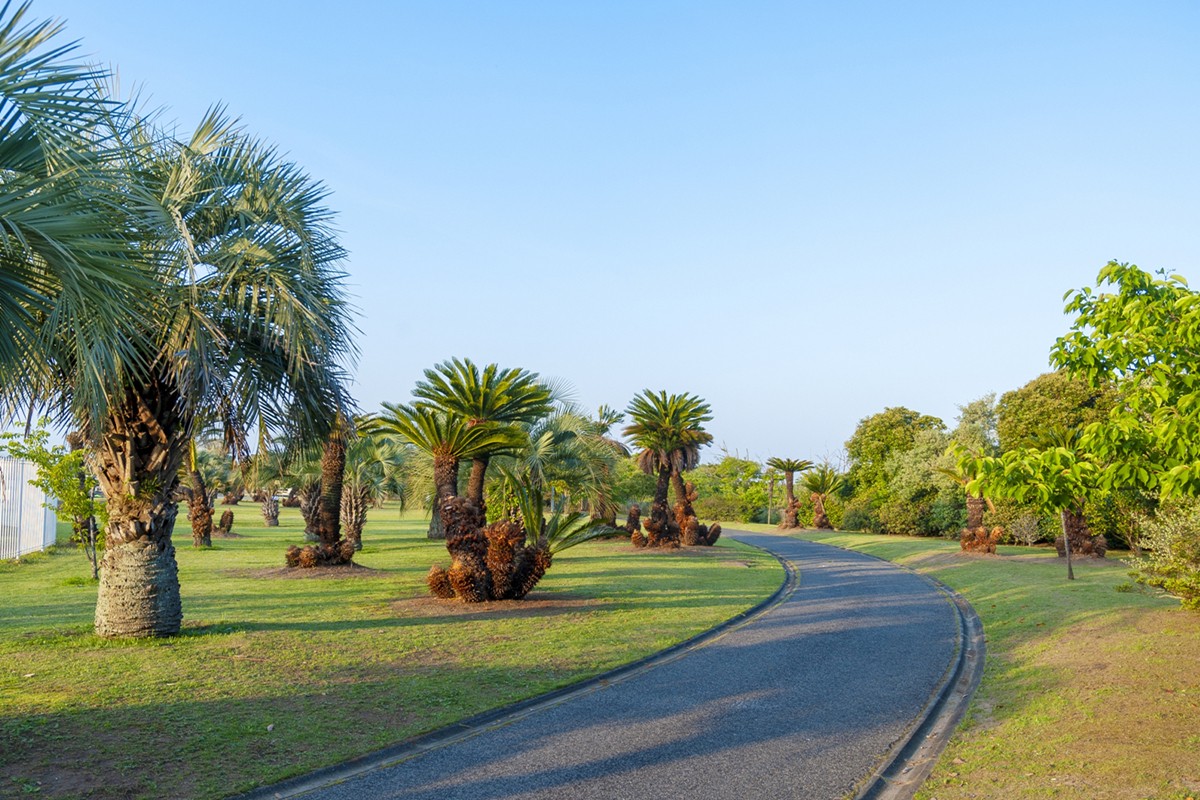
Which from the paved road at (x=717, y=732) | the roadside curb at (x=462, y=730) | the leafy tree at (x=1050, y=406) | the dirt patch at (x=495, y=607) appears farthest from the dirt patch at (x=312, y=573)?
the leafy tree at (x=1050, y=406)

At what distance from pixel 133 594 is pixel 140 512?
42.2 inches

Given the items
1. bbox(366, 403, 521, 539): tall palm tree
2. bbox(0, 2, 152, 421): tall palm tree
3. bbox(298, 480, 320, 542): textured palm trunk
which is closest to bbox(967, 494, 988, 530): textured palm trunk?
bbox(366, 403, 521, 539): tall palm tree

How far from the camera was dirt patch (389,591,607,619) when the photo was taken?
13898 mm

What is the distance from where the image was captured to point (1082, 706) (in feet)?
26.0

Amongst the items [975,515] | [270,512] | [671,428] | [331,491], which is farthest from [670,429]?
[270,512]

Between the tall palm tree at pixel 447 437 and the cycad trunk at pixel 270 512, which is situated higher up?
the tall palm tree at pixel 447 437

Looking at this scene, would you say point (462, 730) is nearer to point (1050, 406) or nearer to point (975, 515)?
point (975, 515)

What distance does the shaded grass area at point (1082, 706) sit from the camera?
596cm

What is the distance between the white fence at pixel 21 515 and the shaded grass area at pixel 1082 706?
79.0 feet

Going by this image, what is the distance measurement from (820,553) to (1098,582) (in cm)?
1218

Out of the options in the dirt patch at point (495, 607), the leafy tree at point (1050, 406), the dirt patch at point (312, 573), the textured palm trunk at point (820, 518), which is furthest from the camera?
the textured palm trunk at point (820, 518)

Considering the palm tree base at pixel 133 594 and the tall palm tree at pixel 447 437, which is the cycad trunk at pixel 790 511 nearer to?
the tall palm tree at pixel 447 437

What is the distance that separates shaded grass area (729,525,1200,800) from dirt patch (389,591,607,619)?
701 cm

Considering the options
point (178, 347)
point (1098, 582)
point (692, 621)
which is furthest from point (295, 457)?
point (1098, 582)
